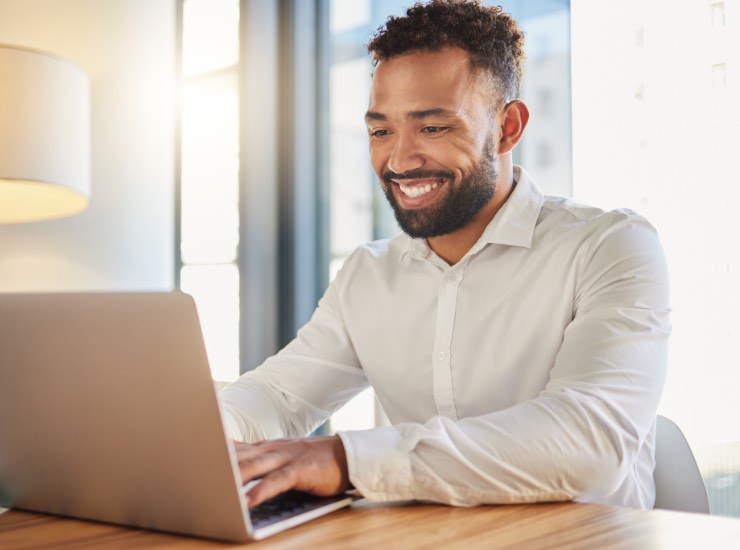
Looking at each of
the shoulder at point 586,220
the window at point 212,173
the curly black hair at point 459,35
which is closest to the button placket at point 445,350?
the shoulder at point 586,220

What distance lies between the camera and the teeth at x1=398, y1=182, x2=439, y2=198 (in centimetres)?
163

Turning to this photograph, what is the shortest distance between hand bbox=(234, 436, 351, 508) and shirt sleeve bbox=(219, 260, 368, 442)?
1.07 feet

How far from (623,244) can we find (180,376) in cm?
88

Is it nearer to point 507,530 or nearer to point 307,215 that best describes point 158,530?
point 507,530

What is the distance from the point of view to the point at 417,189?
5.38 ft

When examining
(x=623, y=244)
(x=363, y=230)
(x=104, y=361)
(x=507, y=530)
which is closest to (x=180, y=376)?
(x=104, y=361)

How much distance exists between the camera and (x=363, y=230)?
9.40 ft

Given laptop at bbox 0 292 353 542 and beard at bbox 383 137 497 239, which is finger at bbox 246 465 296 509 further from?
beard at bbox 383 137 497 239

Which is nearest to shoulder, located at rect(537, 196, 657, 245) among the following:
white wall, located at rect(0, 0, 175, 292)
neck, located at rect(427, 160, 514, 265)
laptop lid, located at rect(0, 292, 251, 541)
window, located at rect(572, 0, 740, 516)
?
neck, located at rect(427, 160, 514, 265)

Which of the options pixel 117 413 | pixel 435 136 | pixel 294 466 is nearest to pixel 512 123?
pixel 435 136

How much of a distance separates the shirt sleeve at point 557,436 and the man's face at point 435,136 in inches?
17.9

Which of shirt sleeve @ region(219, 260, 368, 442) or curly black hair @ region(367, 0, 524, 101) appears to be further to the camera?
curly black hair @ region(367, 0, 524, 101)

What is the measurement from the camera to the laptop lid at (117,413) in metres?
0.74

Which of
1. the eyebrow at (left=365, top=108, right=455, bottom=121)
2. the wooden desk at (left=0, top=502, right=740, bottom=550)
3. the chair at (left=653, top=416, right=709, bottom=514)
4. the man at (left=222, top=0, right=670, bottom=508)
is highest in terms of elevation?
the eyebrow at (left=365, top=108, right=455, bottom=121)
